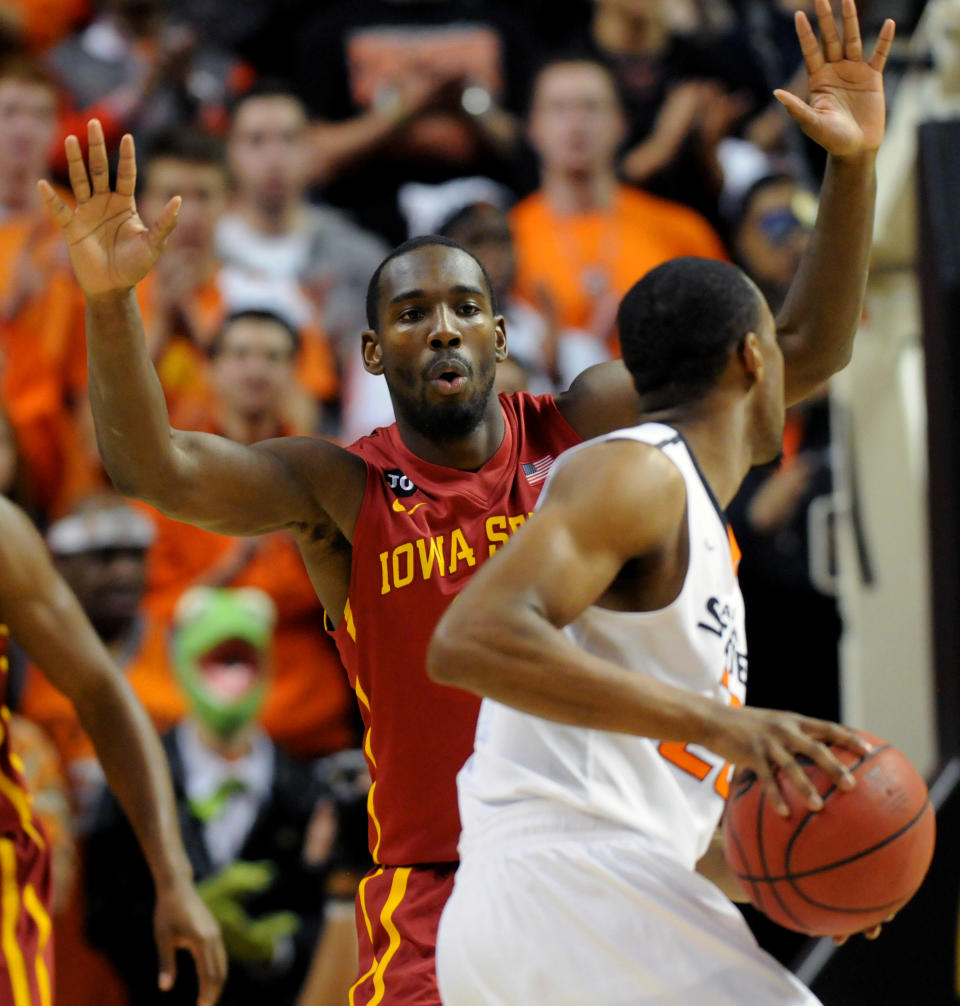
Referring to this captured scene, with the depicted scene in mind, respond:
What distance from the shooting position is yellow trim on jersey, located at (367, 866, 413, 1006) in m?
3.12

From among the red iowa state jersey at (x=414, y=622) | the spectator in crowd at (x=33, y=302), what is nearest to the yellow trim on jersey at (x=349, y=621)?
the red iowa state jersey at (x=414, y=622)

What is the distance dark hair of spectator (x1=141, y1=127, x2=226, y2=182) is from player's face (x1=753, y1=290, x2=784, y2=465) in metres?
5.16

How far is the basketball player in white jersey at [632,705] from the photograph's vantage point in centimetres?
227

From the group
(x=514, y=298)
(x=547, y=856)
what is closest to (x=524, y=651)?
(x=547, y=856)

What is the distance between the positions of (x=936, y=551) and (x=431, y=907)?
117 inches

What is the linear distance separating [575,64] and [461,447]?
4.91 metres

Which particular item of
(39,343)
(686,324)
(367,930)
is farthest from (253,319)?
(686,324)

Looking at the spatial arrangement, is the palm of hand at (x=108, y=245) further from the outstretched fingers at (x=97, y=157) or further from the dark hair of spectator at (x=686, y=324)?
the dark hair of spectator at (x=686, y=324)

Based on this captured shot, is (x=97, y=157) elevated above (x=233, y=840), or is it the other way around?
(x=97, y=157)

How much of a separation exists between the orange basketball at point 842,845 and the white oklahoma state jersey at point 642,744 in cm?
16

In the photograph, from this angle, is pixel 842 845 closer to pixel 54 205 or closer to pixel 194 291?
pixel 54 205

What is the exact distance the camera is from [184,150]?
732 cm

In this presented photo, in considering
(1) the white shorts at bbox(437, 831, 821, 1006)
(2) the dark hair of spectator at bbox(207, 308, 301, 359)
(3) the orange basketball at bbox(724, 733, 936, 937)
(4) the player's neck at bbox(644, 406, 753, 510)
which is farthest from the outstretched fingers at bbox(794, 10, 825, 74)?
(2) the dark hair of spectator at bbox(207, 308, 301, 359)

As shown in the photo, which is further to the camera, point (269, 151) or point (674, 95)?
point (674, 95)
